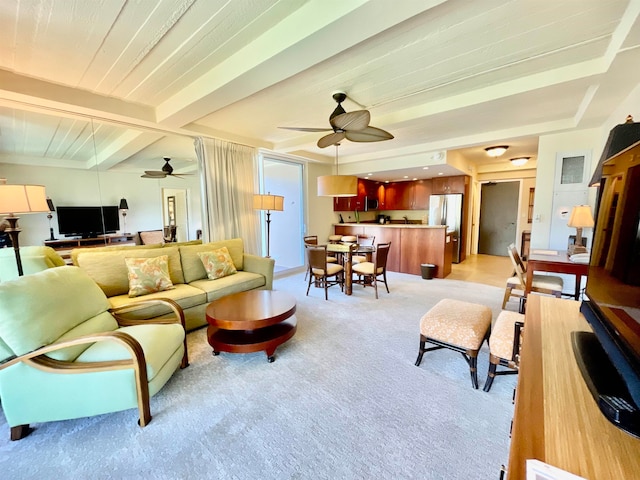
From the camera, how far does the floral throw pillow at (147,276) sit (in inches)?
111

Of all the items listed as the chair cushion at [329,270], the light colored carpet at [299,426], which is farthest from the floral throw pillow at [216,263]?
the chair cushion at [329,270]

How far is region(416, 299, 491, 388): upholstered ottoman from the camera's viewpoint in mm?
2059

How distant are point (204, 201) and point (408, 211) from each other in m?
5.96

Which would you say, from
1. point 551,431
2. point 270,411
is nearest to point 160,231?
point 270,411

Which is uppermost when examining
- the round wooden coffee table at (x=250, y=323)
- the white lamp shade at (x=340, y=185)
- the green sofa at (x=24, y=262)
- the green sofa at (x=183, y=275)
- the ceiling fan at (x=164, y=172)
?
the ceiling fan at (x=164, y=172)

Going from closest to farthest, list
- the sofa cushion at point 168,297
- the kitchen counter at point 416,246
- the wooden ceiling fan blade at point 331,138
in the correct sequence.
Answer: the sofa cushion at point 168,297, the wooden ceiling fan blade at point 331,138, the kitchen counter at point 416,246

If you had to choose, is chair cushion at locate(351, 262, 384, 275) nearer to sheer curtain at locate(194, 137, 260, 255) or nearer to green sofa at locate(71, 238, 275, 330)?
green sofa at locate(71, 238, 275, 330)

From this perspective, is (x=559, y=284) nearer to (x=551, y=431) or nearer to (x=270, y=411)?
(x=551, y=431)

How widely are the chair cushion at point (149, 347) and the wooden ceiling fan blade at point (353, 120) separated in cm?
233

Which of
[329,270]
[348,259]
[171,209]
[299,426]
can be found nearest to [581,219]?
[348,259]

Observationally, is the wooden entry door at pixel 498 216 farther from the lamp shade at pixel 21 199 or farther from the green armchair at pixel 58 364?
the lamp shade at pixel 21 199

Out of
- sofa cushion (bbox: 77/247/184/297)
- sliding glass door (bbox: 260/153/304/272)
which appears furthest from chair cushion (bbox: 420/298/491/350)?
sliding glass door (bbox: 260/153/304/272)

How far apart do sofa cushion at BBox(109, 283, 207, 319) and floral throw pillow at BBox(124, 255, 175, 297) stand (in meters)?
0.07

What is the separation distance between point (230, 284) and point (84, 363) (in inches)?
67.9
